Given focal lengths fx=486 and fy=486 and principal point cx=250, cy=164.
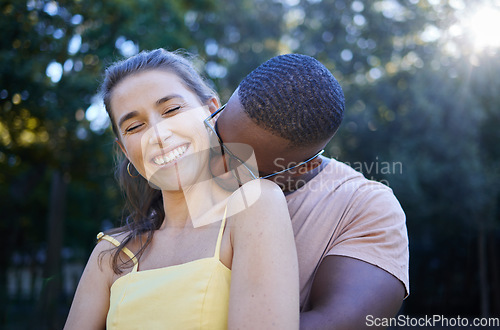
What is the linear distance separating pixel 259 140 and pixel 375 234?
66cm

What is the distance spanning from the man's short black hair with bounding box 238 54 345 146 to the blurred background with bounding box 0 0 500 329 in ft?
A: 23.2

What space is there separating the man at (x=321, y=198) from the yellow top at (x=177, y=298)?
0.31 meters

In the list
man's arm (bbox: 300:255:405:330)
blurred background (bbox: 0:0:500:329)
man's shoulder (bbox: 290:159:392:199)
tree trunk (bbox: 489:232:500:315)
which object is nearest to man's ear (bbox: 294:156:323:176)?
man's shoulder (bbox: 290:159:392:199)

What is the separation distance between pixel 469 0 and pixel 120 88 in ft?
38.9


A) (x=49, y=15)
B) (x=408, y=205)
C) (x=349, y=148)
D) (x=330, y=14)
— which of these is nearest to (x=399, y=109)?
(x=349, y=148)

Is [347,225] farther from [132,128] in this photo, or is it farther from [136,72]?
[136,72]

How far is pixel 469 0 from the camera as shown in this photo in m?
11.8

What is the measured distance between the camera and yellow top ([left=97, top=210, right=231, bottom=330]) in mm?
1685

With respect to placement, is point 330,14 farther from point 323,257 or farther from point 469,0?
point 323,257

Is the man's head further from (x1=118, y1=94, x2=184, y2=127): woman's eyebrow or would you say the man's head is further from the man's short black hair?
(x1=118, y1=94, x2=184, y2=127): woman's eyebrow

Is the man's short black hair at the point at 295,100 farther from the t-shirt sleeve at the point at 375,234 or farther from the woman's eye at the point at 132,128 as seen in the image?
the woman's eye at the point at 132,128

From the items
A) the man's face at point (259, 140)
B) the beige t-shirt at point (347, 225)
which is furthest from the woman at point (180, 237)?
the beige t-shirt at point (347, 225)

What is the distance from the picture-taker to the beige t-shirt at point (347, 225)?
1.85 metres

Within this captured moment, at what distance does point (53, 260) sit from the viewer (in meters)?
12.7
